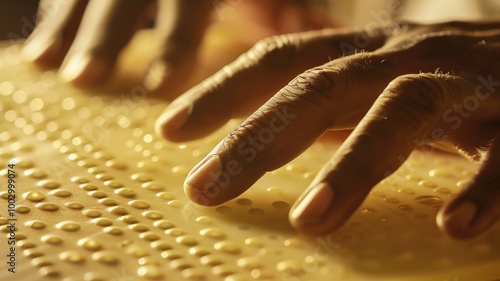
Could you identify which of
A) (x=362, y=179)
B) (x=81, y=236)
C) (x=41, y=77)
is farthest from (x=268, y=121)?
(x=41, y=77)

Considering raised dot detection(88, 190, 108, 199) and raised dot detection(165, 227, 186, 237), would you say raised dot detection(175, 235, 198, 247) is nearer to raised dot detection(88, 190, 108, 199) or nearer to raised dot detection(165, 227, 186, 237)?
raised dot detection(165, 227, 186, 237)

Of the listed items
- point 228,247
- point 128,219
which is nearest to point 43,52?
point 128,219

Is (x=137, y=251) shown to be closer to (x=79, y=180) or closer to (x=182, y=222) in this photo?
(x=182, y=222)

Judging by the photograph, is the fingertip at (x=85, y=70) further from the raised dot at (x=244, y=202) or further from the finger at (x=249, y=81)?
the raised dot at (x=244, y=202)

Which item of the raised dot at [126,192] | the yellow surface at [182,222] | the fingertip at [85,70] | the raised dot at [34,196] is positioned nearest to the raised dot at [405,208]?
the yellow surface at [182,222]


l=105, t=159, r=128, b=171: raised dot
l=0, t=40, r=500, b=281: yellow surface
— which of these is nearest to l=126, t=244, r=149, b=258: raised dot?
l=0, t=40, r=500, b=281: yellow surface
